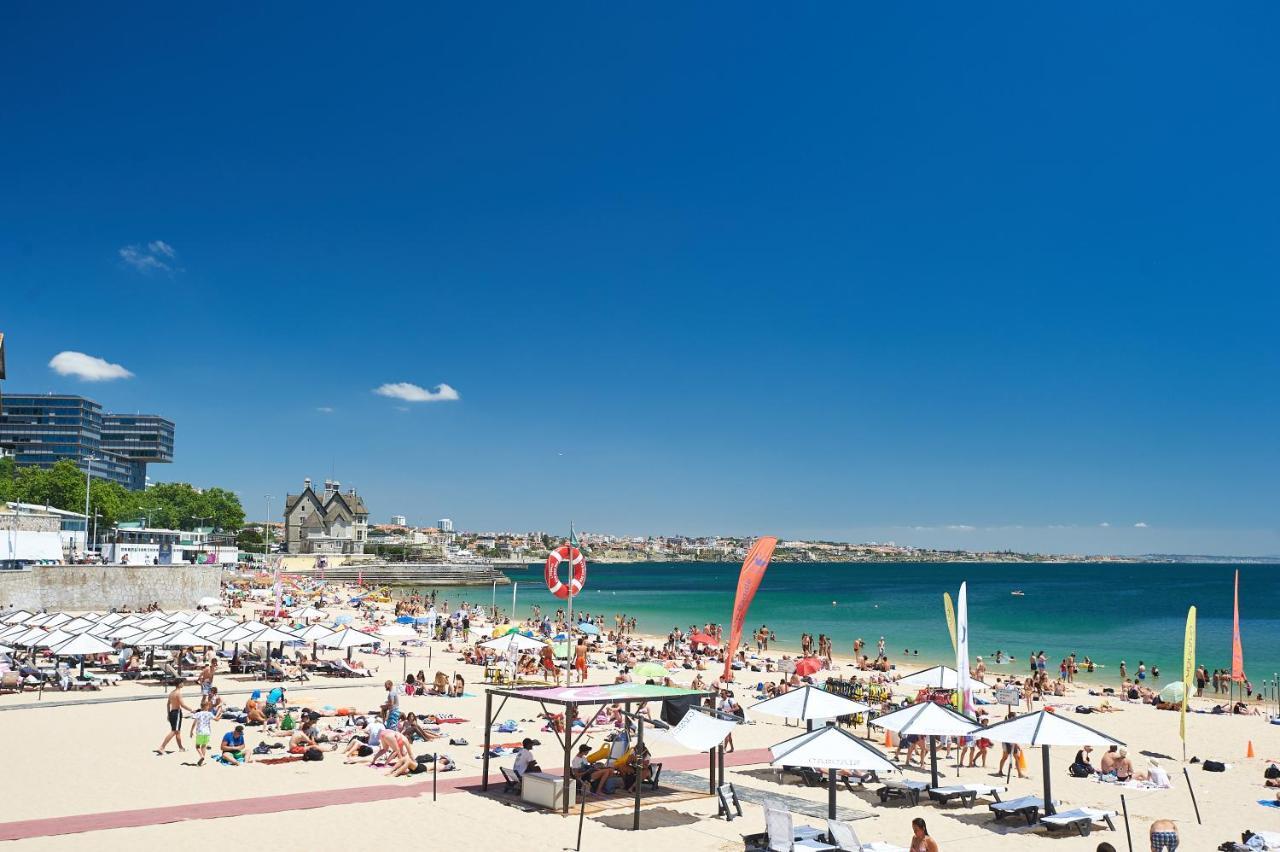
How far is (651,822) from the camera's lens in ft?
39.6

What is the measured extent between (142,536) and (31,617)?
4635 centimetres

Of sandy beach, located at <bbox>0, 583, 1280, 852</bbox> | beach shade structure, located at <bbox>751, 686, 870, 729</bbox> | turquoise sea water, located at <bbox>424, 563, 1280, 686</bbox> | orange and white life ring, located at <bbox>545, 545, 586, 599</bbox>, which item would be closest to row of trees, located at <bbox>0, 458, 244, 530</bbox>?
turquoise sea water, located at <bbox>424, 563, 1280, 686</bbox>

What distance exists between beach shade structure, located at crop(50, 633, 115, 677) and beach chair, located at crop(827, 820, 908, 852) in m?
19.3

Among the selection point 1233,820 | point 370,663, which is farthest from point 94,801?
point 370,663

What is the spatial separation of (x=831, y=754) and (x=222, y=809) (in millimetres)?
8184

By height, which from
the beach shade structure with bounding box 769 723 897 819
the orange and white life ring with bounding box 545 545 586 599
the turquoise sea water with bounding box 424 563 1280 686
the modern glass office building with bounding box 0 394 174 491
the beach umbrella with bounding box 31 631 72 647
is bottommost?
the turquoise sea water with bounding box 424 563 1280 686

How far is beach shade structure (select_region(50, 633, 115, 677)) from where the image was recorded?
22.1 meters

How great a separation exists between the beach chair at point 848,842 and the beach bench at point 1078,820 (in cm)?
293

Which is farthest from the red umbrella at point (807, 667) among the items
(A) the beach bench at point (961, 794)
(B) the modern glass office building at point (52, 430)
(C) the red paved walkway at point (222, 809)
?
(B) the modern glass office building at point (52, 430)

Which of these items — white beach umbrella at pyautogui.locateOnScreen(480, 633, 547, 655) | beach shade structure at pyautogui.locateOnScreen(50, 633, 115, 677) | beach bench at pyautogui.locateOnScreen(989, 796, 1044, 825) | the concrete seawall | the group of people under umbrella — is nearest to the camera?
the group of people under umbrella

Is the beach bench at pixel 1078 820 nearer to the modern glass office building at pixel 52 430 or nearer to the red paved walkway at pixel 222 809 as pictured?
the red paved walkway at pixel 222 809

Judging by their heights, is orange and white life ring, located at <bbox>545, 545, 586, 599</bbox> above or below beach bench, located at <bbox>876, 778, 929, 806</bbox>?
above

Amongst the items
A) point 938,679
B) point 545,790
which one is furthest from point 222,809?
point 938,679

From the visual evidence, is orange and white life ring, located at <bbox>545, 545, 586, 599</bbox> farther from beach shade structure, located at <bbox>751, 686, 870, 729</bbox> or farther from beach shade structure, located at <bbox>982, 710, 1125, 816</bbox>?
beach shade structure, located at <bbox>982, 710, 1125, 816</bbox>
